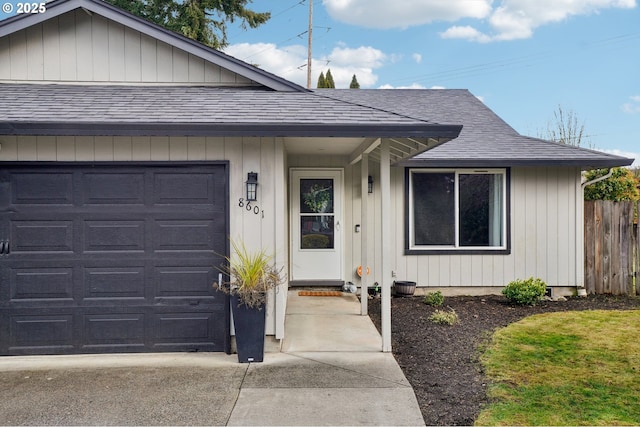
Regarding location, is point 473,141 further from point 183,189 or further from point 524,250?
point 183,189

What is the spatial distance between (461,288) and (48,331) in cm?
635

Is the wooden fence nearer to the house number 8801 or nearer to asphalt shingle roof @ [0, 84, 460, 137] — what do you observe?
asphalt shingle roof @ [0, 84, 460, 137]

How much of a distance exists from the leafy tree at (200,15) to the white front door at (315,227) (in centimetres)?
1166

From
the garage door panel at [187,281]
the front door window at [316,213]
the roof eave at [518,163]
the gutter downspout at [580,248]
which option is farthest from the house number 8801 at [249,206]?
the gutter downspout at [580,248]

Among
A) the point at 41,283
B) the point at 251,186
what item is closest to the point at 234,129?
the point at 251,186

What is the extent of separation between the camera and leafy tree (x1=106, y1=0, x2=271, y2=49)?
57.6 feet

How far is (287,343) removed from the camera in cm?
532

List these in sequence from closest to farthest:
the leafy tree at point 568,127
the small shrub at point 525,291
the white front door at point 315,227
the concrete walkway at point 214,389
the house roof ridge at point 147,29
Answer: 1. the concrete walkway at point 214,389
2. the house roof ridge at point 147,29
3. the small shrub at point 525,291
4. the white front door at point 315,227
5. the leafy tree at point 568,127

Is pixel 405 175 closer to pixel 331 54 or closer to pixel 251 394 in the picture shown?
pixel 251 394

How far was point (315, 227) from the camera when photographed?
8516 millimetres

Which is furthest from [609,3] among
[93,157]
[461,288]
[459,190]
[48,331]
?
[48,331]

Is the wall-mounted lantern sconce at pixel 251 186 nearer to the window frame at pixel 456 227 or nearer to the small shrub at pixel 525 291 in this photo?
the window frame at pixel 456 227

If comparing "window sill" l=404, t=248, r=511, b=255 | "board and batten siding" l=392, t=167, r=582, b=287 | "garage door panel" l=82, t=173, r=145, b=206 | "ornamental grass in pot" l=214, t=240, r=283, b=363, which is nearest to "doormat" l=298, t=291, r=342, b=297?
"board and batten siding" l=392, t=167, r=582, b=287

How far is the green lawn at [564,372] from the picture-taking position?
3.46 meters
